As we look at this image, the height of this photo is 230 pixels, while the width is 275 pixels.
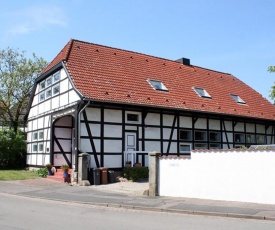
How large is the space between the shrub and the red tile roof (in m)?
7.19

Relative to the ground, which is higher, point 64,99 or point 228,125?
point 64,99

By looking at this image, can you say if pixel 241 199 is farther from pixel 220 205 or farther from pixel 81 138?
pixel 81 138

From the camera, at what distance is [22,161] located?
30469 millimetres

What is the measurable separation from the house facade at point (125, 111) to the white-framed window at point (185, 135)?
0.22 feet

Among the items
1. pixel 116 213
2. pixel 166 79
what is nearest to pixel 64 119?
pixel 166 79

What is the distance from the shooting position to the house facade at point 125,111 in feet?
69.3

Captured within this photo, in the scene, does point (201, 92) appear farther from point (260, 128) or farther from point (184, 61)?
point (260, 128)

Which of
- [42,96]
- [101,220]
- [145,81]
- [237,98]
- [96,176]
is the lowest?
[101,220]

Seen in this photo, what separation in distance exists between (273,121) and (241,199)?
1933cm

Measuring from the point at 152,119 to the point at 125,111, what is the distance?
→ 6.43 ft

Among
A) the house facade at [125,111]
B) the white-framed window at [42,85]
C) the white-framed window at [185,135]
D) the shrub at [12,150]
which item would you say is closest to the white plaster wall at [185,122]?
the house facade at [125,111]

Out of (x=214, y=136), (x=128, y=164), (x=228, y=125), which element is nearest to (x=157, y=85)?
(x=214, y=136)

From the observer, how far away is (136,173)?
1997cm

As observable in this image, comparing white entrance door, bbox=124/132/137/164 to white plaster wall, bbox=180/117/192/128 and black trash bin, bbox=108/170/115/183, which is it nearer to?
black trash bin, bbox=108/170/115/183
